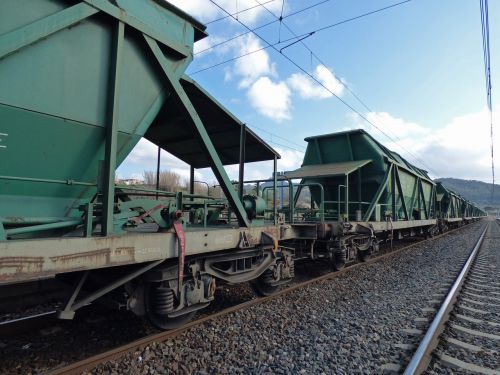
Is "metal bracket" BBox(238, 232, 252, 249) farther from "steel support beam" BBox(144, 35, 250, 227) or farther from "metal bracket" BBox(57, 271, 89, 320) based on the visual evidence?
"metal bracket" BBox(57, 271, 89, 320)

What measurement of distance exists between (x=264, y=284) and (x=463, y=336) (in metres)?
2.90

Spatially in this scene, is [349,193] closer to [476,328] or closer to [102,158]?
[476,328]

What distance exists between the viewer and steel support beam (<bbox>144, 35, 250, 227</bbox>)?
3.79 m

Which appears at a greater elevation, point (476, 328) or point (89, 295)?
point (89, 295)

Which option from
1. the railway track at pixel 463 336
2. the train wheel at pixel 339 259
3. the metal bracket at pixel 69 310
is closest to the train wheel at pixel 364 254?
the train wheel at pixel 339 259

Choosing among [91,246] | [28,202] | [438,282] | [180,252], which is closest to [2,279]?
[91,246]

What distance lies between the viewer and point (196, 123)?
417cm

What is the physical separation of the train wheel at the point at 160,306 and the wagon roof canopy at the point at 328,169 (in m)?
5.95

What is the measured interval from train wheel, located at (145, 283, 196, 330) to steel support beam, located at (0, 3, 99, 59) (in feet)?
8.88

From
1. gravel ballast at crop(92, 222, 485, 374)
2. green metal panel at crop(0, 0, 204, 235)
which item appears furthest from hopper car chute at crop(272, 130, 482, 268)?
green metal panel at crop(0, 0, 204, 235)

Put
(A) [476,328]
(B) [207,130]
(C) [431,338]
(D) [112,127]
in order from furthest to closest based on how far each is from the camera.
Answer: (B) [207,130]
(A) [476,328]
(C) [431,338]
(D) [112,127]

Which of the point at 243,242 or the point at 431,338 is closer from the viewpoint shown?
the point at 431,338

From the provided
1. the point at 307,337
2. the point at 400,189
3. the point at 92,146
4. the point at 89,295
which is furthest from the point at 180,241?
the point at 400,189

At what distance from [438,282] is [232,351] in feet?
A: 18.4
